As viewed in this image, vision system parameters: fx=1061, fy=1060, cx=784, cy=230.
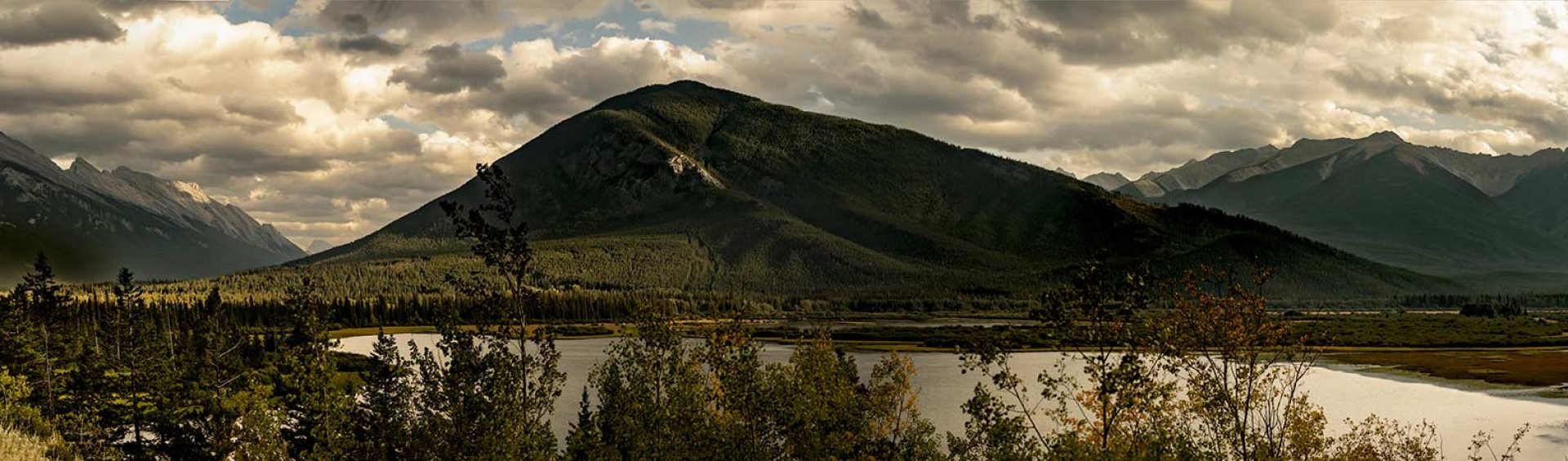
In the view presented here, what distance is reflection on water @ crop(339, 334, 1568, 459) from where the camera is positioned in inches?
2970

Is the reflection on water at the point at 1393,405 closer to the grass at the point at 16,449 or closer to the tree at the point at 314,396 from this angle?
the tree at the point at 314,396

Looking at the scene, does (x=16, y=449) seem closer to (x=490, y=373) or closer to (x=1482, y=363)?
(x=490, y=373)

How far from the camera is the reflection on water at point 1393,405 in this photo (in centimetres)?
7544

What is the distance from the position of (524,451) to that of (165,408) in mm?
38190

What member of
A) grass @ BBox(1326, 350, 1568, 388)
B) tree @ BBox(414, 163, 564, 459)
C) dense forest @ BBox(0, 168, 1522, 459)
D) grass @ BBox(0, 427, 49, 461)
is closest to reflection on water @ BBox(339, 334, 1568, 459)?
dense forest @ BBox(0, 168, 1522, 459)

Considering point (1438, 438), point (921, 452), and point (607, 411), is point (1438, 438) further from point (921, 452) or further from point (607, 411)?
point (607, 411)

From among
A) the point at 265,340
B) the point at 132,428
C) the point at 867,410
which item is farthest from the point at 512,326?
the point at 265,340

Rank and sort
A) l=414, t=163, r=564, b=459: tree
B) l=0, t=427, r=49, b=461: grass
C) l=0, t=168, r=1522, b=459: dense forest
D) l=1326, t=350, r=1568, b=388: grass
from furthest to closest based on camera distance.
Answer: l=1326, t=350, r=1568, b=388: grass → l=414, t=163, r=564, b=459: tree → l=0, t=427, r=49, b=461: grass → l=0, t=168, r=1522, b=459: dense forest

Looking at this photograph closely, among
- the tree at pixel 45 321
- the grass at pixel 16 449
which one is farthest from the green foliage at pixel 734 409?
the tree at pixel 45 321

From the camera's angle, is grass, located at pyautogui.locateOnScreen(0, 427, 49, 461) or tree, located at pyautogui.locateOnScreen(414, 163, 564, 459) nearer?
grass, located at pyautogui.locateOnScreen(0, 427, 49, 461)

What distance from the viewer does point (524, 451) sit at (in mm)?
41094

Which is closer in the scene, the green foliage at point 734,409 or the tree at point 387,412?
the green foliage at point 734,409

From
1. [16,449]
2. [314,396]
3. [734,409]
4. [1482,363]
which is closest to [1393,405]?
[1482,363]

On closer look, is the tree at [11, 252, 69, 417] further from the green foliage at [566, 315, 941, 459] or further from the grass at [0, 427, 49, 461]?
the green foliage at [566, 315, 941, 459]
